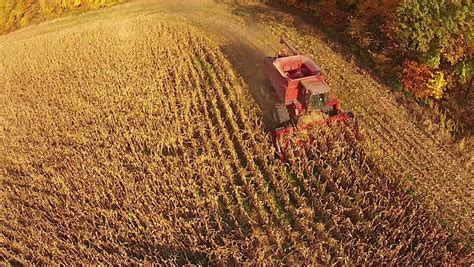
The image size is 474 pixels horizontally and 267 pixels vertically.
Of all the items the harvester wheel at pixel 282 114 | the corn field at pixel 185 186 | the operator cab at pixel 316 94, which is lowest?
the corn field at pixel 185 186

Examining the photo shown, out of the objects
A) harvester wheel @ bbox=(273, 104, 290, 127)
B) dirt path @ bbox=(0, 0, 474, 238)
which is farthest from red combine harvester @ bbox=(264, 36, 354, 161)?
dirt path @ bbox=(0, 0, 474, 238)

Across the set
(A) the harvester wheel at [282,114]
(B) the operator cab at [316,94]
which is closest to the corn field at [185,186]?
(A) the harvester wheel at [282,114]

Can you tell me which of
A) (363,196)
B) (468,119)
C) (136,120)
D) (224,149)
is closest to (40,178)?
(136,120)

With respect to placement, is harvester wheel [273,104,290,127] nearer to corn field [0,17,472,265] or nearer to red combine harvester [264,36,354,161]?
red combine harvester [264,36,354,161]

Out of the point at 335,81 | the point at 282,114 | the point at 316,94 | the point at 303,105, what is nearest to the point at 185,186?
the point at 282,114

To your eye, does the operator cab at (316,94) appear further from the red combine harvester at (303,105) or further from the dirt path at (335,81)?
the dirt path at (335,81)
